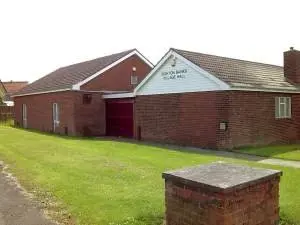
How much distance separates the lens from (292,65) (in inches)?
840

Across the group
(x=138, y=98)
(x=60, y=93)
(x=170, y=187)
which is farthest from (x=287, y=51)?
(x=170, y=187)

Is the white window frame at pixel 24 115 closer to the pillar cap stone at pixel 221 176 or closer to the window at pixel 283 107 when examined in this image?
the window at pixel 283 107

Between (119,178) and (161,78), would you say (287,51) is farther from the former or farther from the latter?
(119,178)

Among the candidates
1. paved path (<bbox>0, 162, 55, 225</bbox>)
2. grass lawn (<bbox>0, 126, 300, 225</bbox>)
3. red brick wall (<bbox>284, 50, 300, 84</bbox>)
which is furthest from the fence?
paved path (<bbox>0, 162, 55, 225</bbox>)

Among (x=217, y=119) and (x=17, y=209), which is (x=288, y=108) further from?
(x=17, y=209)

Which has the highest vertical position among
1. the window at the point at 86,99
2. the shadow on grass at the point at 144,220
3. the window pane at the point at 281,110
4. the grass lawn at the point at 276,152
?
the window at the point at 86,99

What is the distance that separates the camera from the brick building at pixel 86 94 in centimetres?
2408

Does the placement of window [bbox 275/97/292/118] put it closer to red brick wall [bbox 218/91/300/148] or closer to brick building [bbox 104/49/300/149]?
brick building [bbox 104/49/300/149]

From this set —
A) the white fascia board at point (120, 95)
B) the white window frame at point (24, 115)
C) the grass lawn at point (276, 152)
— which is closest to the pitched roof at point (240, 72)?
the grass lawn at point (276, 152)

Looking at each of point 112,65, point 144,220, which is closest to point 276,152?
point 144,220

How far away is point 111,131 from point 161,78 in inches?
256

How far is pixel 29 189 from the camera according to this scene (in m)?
8.79

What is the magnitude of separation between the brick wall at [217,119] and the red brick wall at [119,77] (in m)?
4.91

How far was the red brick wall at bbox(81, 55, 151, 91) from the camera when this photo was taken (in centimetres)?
2497
